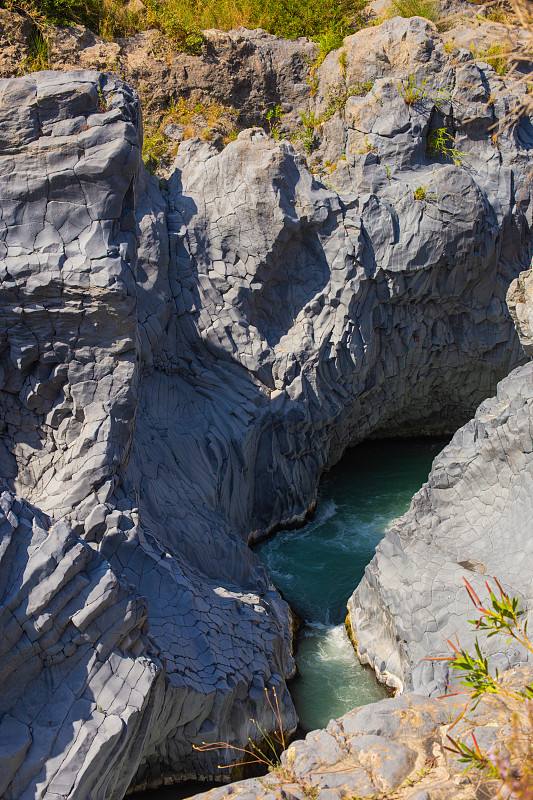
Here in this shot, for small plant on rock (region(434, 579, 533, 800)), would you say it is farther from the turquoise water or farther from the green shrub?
the green shrub

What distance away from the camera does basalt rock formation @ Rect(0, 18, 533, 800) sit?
6.02m

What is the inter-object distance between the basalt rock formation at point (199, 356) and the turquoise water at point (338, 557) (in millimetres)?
498

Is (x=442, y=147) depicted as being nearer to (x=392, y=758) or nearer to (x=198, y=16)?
Result: (x=198, y=16)

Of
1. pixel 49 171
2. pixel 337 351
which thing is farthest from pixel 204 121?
pixel 49 171

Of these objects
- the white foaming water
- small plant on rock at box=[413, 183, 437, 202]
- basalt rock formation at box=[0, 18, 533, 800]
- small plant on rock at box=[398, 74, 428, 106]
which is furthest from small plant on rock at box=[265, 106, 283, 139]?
the white foaming water

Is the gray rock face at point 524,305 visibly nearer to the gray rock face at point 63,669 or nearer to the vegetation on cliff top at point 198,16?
the gray rock face at point 63,669

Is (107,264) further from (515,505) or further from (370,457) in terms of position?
(370,457)

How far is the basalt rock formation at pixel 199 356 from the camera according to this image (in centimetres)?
602

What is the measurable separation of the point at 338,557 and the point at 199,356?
14.1 feet

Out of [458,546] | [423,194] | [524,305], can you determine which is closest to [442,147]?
[423,194]

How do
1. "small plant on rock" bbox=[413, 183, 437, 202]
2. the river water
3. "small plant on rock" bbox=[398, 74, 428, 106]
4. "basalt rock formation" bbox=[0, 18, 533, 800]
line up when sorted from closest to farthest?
"basalt rock formation" bbox=[0, 18, 533, 800] < the river water < "small plant on rock" bbox=[413, 183, 437, 202] < "small plant on rock" bbox=[398, 74, 428, 106]

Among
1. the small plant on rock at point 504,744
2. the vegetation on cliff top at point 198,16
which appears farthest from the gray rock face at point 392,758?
the vegetation on cliff top at point 198,16

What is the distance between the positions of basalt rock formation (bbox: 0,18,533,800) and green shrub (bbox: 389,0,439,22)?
158cm

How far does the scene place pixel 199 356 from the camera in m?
11.9
